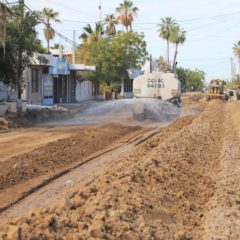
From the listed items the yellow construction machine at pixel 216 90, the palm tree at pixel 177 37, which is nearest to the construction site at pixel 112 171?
the yellow construction machine at pixel 216 90

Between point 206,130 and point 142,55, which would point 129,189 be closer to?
point 206,130

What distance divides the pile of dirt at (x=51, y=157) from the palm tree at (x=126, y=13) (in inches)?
2106

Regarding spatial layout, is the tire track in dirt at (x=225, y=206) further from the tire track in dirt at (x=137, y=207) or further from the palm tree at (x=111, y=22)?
the palm tree at (x=111, y=22)

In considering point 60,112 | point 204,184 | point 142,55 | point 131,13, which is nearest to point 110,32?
point 131,13

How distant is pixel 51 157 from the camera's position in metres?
14.0

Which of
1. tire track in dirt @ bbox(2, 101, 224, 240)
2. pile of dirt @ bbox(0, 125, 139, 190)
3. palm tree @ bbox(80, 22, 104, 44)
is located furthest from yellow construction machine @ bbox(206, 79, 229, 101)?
tire track in dirt @ bbox(2, 101, 224, 240)

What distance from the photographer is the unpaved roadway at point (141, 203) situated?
598cm

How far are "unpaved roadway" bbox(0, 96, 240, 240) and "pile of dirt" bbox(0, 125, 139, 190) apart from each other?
0.66 meters

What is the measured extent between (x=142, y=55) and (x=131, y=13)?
17.9 metres

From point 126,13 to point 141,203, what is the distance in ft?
220

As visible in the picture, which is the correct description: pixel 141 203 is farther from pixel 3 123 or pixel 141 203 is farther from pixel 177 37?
pixel 177 37

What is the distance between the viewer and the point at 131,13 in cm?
7281

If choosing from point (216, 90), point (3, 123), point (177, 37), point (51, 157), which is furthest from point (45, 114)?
point (177, 37)

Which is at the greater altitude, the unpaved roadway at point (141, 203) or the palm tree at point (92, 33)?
the palm tree at point (92, 33)
